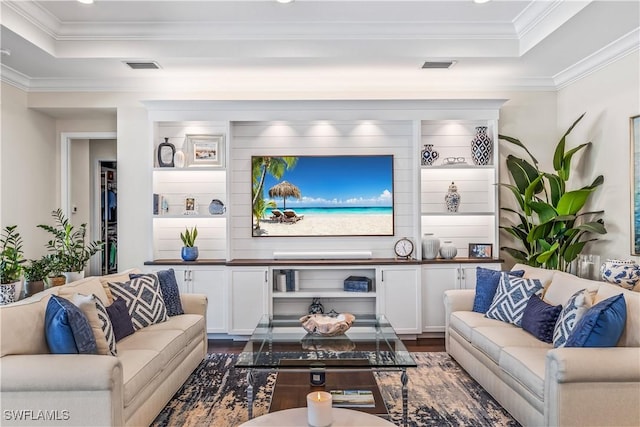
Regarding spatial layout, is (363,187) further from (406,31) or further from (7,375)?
(7,375)

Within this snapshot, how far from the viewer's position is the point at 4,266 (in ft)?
11.9

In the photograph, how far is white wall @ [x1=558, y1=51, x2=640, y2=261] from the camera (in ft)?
12.4

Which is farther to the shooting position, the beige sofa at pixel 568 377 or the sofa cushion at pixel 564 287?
the sofa cushion at pixel 564 287

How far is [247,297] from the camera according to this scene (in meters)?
4.61

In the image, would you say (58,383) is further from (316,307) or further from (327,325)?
(316,307)

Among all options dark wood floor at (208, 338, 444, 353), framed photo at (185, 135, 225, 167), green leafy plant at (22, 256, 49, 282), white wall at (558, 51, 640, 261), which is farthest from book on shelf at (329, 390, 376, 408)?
framed photo at (185, 135, 225, 167)

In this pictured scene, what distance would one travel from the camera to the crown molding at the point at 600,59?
3650mm

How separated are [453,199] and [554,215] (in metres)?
1.01

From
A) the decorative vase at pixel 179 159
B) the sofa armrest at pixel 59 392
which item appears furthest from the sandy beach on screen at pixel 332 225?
the sofa armrest at pixel 59 392

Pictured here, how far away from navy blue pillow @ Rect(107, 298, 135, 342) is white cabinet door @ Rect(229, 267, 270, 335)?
5.12ft

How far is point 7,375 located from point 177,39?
2.95m

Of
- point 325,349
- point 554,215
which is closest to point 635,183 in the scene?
point 554,215

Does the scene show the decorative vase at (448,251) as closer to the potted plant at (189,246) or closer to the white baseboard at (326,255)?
the white baseboard at (326,255)

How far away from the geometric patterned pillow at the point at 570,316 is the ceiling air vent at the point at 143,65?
13.5ft
